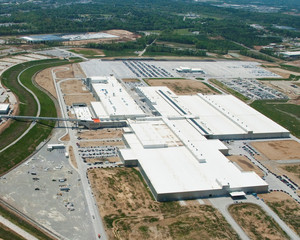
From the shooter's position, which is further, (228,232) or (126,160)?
(126,160)

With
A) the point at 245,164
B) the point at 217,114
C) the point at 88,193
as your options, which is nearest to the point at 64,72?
the point at 217,114

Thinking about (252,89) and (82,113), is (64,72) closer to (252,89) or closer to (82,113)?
(82,113)

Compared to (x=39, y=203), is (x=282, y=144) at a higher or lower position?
higher

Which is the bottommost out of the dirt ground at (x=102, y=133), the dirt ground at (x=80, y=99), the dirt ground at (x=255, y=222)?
the dirt ground at (x=255, y=222)

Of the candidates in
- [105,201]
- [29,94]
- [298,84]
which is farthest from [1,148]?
[298,84]

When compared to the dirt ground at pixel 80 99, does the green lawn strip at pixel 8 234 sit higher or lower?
lower

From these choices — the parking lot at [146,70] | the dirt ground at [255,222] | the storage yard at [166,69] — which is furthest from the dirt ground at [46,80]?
the dirt ground at [255,222]

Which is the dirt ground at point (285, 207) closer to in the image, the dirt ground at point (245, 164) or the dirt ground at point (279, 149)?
the dirt ground at point (245, 164)

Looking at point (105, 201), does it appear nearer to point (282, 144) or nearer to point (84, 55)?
point (282, 144)

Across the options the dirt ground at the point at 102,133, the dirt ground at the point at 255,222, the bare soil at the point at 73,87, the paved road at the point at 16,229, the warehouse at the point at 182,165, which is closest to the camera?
the paved road at the point at 16,229
